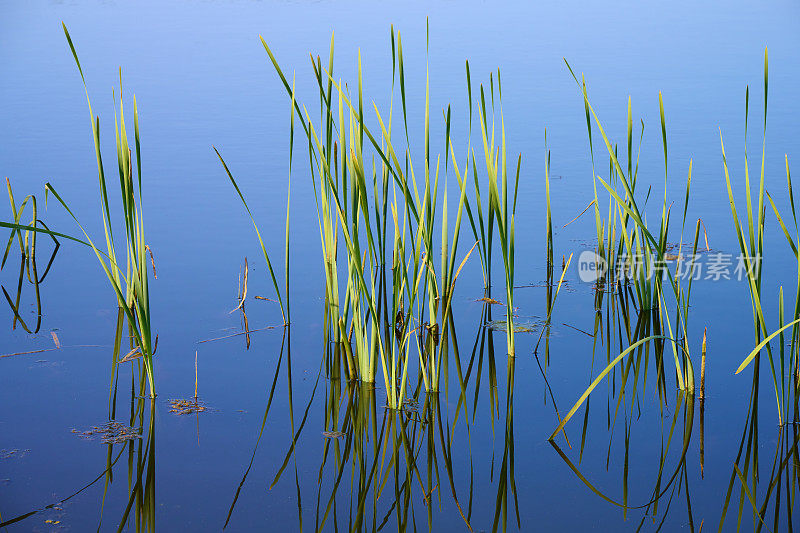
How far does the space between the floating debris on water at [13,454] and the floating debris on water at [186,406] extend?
362 millimetres

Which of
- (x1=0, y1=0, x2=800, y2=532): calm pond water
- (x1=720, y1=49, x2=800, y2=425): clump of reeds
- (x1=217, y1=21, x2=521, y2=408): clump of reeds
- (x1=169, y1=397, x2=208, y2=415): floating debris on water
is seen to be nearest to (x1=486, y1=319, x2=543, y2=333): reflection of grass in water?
(x1=0, y1=0, x2=800, y2=532): calm pond water

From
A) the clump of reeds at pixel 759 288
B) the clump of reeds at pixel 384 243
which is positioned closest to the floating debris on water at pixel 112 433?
the clump of reeds at pixel 384 243

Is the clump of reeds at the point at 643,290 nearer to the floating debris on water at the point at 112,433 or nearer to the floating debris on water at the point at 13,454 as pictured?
the floating debris on water at the point at 112,433

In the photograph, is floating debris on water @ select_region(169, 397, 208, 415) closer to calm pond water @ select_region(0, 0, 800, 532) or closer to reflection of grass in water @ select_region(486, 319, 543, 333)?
calm pond water @ select_region(0, 0, 800, 532)

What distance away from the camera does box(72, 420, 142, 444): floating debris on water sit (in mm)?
2012

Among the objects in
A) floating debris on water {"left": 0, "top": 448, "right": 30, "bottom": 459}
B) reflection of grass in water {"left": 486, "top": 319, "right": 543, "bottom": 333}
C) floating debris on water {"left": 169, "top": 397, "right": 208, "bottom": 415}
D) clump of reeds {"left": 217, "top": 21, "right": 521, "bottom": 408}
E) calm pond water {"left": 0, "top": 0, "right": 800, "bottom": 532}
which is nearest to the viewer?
calm pond water {"left": 0, "top": 0, "right": 800, "bottom": 532}

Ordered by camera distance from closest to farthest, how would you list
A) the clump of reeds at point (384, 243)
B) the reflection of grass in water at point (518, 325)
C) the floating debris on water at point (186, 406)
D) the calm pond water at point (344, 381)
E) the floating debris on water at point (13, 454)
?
the calm pond water at point (344, 381)
the floating debris on water at point (13, 454)
the clump of reeds at point (384, 243)
the floating debris on water at point (186, 406)
the reflection of grass in water at point (518, 325)

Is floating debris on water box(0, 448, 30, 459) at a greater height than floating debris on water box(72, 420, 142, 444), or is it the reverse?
floating debris on water box(72, 420, 142, 444)

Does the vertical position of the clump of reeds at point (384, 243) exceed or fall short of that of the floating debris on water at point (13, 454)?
it exceeds it

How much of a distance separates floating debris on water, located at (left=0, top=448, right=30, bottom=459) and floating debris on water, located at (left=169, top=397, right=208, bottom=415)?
0.36 m

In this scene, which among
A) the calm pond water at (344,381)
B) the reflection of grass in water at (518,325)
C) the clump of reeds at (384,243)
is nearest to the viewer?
the calm pond water at (344,381)

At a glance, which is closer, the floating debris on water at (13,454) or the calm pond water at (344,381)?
the calm pond water at (344,381)

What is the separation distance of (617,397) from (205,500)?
1.15 meters

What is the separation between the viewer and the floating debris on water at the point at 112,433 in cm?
201
